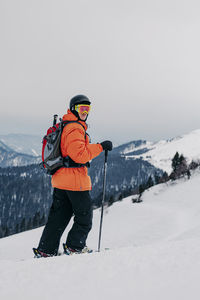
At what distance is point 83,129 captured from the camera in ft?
12.0

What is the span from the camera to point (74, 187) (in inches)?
142

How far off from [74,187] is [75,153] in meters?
0.54

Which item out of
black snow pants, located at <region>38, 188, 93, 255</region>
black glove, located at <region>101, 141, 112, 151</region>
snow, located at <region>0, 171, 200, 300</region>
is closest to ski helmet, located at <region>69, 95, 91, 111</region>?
black glove, located at <region>101, 141, 112, 151</region>

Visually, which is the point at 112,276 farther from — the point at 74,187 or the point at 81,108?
the point at 81,108

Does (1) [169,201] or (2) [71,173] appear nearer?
(2) [71,173]

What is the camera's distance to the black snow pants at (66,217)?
12.1ft

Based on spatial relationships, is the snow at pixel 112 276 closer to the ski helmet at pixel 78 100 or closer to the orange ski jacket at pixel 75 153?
the orange ski jacket at pixel 75 153

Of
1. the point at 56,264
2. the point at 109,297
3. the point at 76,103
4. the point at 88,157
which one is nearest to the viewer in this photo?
the point at 109,297

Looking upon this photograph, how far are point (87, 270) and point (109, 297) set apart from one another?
0.49 metres

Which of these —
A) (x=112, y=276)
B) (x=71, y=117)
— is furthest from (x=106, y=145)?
(x=112, y=276)

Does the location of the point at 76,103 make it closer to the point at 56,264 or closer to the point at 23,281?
the point at 56,264

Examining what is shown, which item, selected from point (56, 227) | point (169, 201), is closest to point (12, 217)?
point (169, 201)

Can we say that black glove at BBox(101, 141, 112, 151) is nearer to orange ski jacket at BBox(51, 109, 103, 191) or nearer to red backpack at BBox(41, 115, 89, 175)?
orange ski jacket at BBox(51, 109, 103, 191)

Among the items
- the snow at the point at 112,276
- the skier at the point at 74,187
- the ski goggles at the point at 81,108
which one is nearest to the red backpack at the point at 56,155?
the skier at the point at 74,187
